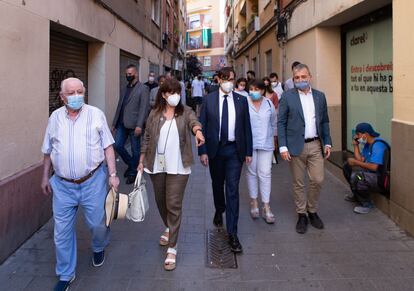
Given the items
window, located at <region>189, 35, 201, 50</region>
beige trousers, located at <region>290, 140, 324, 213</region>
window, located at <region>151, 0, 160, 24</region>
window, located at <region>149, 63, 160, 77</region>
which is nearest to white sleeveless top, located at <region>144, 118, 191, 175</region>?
beige trousers, located at <region>290, 140, 324, 213</region>

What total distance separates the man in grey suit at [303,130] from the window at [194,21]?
178 ft

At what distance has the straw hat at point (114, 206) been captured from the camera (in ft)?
12.3

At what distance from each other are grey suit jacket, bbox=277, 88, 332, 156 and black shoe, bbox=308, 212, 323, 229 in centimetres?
87

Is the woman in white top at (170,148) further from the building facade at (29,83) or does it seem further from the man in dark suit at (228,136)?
the building facade at (29,83)

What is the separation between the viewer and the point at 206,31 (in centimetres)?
5581

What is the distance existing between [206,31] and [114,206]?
54.3m

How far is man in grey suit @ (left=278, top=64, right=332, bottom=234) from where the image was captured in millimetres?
4812

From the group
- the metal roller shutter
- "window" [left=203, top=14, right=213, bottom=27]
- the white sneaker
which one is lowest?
the white sneaker

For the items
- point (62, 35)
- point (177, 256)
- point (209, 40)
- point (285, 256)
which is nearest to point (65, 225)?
point (177, 256)

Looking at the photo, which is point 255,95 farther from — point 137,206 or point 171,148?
point 137,206

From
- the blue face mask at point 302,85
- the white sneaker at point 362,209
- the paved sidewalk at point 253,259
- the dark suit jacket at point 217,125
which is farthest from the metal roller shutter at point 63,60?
the white sneaker at point 362,209

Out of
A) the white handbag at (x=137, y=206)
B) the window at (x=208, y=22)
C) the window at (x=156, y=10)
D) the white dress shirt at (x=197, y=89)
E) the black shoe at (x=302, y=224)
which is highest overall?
the window at (x=208, y=22)

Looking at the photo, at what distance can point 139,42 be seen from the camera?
43.5ft

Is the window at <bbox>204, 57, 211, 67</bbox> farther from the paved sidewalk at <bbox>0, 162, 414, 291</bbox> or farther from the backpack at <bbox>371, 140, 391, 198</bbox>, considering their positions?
the backpack at <bbox>371, 140, 391, 198</bbox>
